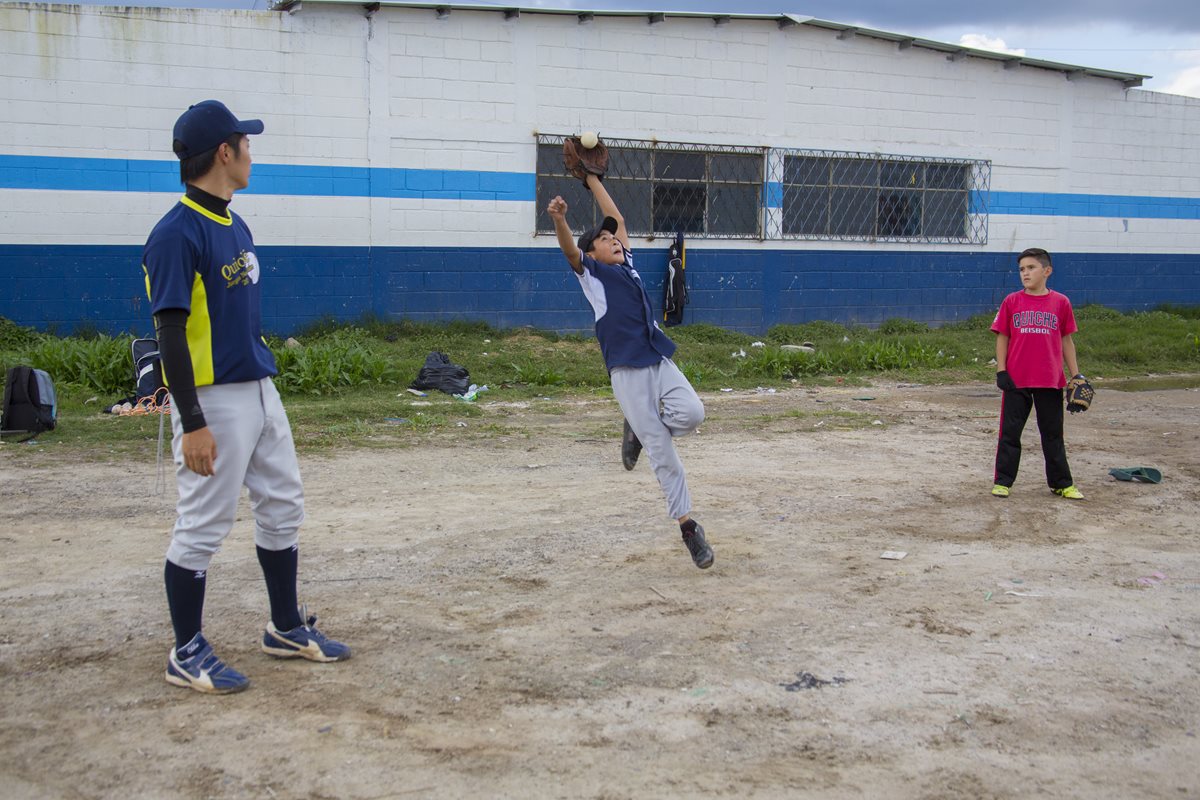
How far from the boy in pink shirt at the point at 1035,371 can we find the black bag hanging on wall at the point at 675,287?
8350mm

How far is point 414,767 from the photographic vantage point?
3299mm

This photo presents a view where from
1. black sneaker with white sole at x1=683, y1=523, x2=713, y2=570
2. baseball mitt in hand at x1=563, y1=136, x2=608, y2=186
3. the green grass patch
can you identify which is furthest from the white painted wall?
black sneaker with white sole at x1=683, y1=523, x2=713, y2=570

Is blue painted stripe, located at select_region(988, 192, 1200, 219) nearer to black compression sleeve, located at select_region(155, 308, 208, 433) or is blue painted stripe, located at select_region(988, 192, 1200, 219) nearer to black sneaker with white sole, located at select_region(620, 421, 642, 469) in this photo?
black sneaker with white sole, located at select_region(620, 421, 642, 469)

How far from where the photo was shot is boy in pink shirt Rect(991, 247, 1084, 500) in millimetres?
7023

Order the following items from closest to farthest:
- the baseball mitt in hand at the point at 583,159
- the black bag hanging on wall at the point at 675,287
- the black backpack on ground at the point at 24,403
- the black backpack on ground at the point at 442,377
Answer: the baseball mitt in hand at the point at 583,159 → the black backpack on ground at the point at 24,403 → the black backpack on ground at the point at 442,377 → the black bag hanging on wall at the point at 675,287

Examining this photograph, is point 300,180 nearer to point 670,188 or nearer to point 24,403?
point 670,188

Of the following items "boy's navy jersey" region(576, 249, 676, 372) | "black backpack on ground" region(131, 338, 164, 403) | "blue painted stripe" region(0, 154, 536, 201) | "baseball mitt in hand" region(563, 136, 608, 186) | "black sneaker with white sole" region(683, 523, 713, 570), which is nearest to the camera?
"black sneaker with white sole" region(683, 523, 713, 570)

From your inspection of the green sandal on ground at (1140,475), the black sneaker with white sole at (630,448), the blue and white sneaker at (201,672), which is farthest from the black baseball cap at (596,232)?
the green sandal on ground at (1140,475)

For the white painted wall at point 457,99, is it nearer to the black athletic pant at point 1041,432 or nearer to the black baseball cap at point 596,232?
the black athletic pant at point 1041,432

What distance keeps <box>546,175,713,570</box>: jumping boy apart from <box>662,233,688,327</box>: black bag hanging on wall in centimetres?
991

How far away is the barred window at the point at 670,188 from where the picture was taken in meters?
15.0

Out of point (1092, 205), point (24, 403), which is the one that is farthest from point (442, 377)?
point (1092, 205)

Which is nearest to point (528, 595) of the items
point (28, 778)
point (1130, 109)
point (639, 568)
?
point (639, 568)

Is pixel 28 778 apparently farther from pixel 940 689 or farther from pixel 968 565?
pixel 968 565
